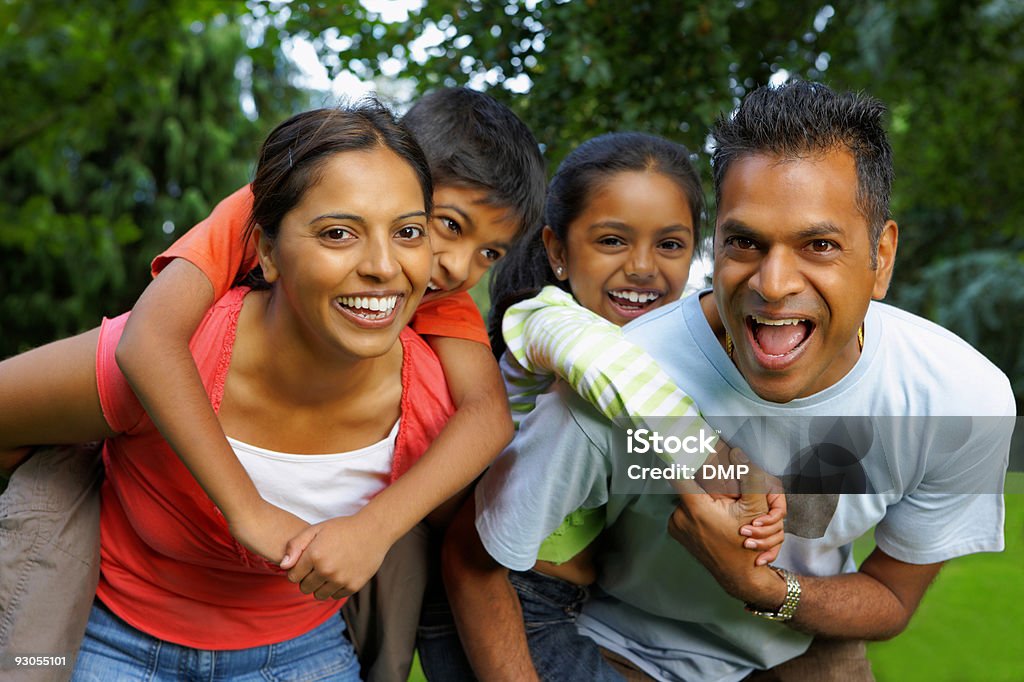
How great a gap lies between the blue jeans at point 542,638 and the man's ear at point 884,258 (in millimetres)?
1057

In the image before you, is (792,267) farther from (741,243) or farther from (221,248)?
(221,248)

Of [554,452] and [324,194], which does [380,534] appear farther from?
[324,194]

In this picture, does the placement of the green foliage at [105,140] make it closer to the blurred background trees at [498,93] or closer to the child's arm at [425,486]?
the blurred background trees at [498,93]

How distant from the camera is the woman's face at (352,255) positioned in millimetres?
2080

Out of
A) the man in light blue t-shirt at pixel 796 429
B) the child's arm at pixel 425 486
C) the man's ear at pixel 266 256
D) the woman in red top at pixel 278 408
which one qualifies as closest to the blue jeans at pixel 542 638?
the man in light blue t-shirt at pixel 796 429

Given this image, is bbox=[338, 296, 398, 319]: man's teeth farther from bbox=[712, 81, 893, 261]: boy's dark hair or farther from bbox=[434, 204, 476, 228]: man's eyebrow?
bbox=[712, 81, 893, 261]: boy's dark hair

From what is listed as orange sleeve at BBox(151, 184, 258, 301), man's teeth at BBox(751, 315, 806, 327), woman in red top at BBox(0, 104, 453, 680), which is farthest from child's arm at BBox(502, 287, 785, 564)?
orange sleeve at BBox(151, 184, 258, 301)

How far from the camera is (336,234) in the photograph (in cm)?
210

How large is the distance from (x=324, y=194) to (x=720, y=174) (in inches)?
35.1

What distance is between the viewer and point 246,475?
2031 millimetres

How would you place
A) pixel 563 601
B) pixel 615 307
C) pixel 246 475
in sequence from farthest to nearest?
pixel 615 307 → pixel 563 601 → pixel 246 475

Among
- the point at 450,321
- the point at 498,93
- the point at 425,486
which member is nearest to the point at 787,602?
the point at 425,486

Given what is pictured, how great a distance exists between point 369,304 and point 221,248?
0.38 m

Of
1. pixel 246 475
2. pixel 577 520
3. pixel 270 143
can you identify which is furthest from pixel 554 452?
pixel 270 143
